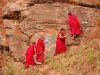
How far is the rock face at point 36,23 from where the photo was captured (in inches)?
538

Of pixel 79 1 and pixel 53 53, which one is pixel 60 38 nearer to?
pixel 53 53

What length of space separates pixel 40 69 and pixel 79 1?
4.94 m

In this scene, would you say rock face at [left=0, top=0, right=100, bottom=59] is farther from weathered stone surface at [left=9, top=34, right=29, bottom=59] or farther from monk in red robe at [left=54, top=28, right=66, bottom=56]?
monk in red robe at [left=54, top=28, right=66, bottom=56]

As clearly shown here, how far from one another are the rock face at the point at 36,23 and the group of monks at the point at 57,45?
50cm

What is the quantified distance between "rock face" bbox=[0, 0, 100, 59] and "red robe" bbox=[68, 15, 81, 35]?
43 cm

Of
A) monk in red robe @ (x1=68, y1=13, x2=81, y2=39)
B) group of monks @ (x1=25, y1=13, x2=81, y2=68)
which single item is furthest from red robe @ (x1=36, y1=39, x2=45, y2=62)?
monk in red robe @ (x1=68, y1=13, x2=81, y2=39)

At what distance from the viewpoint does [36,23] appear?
13867 mm

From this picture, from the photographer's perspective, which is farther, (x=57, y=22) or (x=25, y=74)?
(x=57, y=22)

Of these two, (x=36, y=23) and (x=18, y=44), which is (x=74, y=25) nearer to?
(x=36, y=23)

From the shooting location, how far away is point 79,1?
14.6 meters

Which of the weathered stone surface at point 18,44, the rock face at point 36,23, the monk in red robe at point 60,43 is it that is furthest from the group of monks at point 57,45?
the weathered stone surface at point 18,44

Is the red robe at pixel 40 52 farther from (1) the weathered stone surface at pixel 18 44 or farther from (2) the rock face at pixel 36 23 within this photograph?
(1) the weathered stone surface at pixel 18 44

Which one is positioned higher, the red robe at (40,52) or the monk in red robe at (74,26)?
the monk in red robe at (74,26)

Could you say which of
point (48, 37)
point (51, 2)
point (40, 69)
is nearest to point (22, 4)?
point (51, 2)
